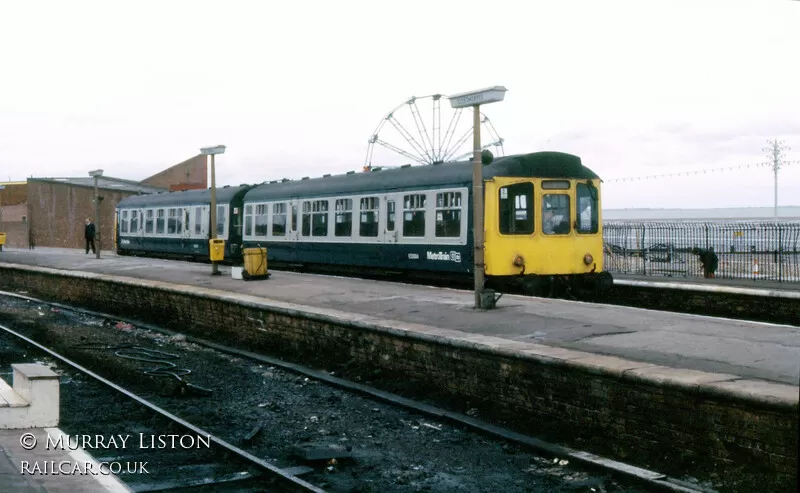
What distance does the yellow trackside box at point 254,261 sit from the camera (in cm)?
1916

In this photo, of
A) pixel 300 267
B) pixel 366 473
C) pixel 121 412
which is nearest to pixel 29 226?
pixel 300 267

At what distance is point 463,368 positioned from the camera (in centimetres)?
933

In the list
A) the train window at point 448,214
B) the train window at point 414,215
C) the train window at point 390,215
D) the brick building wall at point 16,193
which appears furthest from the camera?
the brick building wall at point 16,193

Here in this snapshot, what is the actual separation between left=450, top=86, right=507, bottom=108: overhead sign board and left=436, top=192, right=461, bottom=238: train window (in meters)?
4.13

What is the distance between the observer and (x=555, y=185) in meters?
16.0

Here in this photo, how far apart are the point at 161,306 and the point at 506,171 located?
8.02m

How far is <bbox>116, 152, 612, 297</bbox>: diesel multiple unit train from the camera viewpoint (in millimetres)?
15555

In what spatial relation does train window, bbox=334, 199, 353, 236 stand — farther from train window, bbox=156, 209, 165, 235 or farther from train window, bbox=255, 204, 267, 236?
train window, bbox=156, 209, 165, 235

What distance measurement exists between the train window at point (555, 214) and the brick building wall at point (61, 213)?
39314 mm

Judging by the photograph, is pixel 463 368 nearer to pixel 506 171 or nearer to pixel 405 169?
pixel 506 171

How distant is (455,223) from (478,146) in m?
4.15

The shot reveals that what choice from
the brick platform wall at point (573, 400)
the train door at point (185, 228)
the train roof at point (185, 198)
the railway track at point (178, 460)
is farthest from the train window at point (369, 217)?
the train door at point (185, 228)

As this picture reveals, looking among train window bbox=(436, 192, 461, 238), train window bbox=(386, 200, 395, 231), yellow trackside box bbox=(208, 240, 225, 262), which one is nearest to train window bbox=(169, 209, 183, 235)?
yellow trackside box bbox=(208, 240, 225, 262)

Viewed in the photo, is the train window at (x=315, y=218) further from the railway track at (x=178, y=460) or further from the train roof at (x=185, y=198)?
the railway track at (x=178, y=460)
